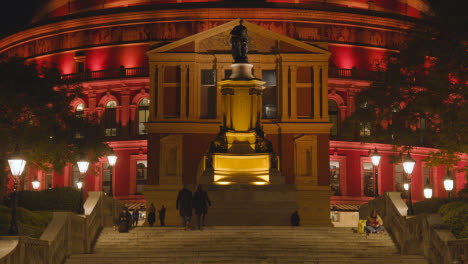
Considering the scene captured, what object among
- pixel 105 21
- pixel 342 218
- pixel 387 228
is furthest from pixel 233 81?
pixel 105 21

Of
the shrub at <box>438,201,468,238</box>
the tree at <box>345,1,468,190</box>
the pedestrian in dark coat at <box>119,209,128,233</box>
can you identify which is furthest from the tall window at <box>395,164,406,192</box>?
the pedestrian in dark coat at <box>119,209,128,233</box>

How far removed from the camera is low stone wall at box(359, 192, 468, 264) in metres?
24.8

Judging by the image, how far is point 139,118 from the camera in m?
68.4

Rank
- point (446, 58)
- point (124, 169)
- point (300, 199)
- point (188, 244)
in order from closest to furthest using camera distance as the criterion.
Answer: point (188, 244)
point (446, 58)
point (300, 199)
point (124, 169)

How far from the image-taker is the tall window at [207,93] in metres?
53.7

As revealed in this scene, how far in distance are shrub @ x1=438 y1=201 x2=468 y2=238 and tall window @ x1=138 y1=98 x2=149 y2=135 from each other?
4128cm

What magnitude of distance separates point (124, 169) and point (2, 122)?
20742mm

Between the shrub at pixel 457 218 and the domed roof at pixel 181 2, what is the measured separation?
41.7m

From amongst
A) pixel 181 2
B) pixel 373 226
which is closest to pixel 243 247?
pixel 373 226

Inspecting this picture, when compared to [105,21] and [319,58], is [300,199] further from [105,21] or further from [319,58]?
[105,21]

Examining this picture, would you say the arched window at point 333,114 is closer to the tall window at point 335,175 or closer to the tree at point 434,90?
the tall window at point 335,175

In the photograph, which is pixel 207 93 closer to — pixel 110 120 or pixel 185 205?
pixel 110 120

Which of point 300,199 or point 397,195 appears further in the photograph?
point 300,199

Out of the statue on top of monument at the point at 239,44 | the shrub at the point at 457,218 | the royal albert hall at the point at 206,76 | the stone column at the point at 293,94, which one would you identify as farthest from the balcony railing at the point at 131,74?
the shrub at the point at 457,218
